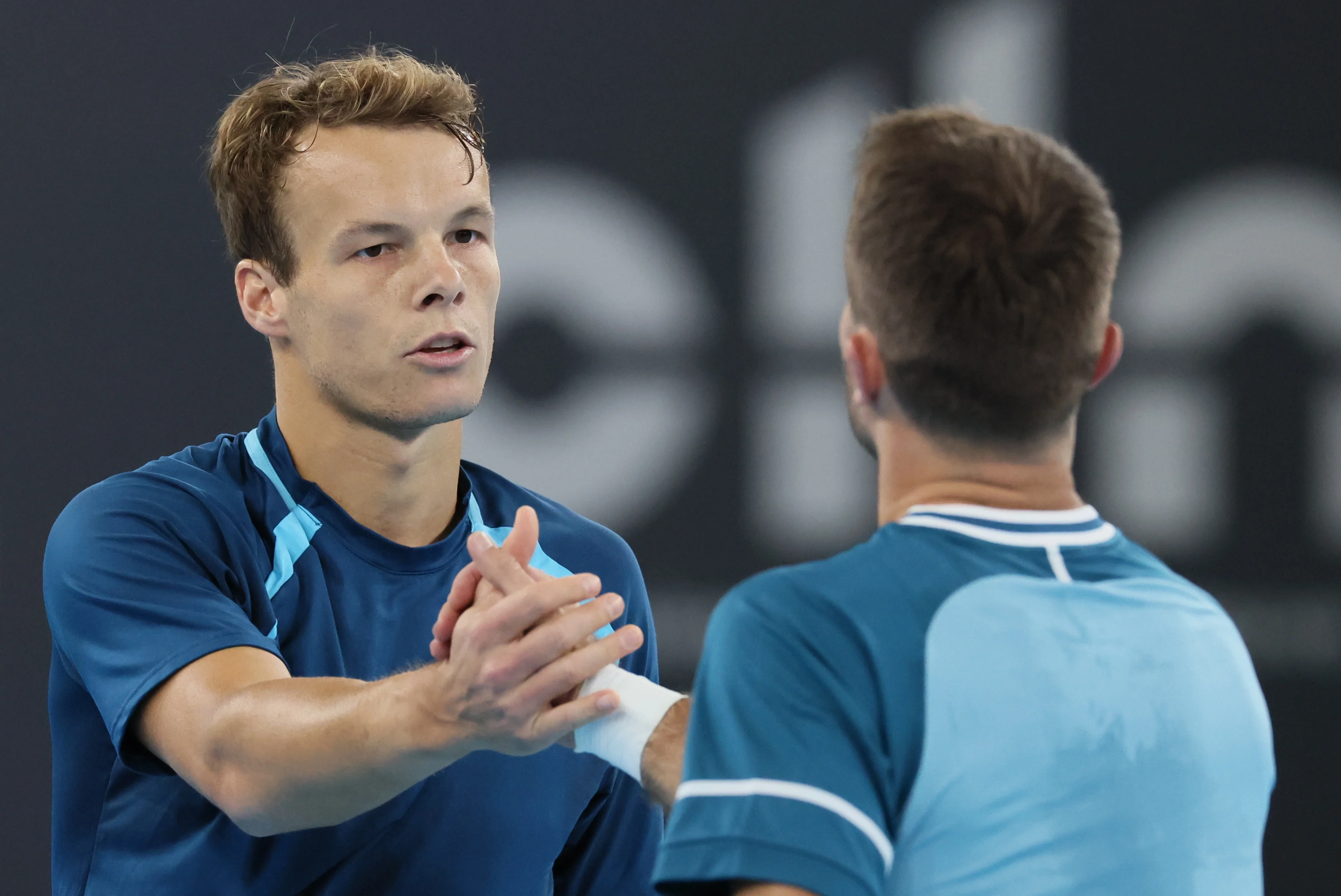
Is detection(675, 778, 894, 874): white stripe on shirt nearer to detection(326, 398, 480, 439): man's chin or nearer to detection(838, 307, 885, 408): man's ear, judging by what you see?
detection(838, 307, 885, 408): man's ear

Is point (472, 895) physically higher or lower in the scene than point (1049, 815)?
lower

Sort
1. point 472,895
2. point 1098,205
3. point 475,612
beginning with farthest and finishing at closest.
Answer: point 472,895 → point 475,612 → point 1098,205

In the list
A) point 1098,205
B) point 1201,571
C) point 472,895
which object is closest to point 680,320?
point 1201,571

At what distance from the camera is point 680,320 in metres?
3.36

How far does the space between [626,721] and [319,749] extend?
0.31 m

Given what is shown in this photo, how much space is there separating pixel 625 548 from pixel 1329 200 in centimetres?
221

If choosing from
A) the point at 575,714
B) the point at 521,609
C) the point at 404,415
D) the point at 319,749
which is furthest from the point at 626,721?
the point at 404,415

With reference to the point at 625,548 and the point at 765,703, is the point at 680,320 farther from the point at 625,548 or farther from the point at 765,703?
the point at 765,703

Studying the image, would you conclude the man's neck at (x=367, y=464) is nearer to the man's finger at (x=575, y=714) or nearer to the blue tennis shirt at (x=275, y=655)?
the blue tennis shirt at (x=275, y=655)

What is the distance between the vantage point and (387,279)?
1.85 metres

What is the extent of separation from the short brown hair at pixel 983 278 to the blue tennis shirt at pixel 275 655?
85 centimetres

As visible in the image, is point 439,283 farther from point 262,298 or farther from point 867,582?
point 867,582

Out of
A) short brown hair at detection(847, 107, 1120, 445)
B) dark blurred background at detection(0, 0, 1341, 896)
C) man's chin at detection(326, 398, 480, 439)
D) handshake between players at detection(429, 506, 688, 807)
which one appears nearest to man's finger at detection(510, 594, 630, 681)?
handshake between players at detection(429, 506, 688, 807)

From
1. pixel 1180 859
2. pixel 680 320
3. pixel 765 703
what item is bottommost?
pixel 1180 859
